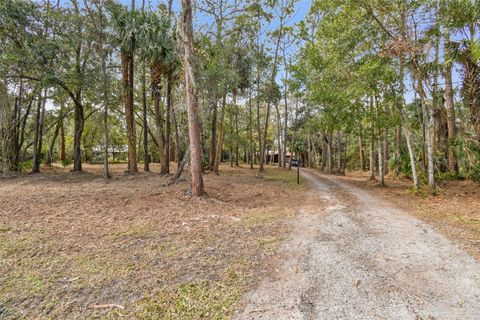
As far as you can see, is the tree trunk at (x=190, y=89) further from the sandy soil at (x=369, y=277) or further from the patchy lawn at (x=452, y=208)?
the patchy lawn at (x=452, y=208)

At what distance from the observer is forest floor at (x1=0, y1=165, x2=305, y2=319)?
2.37 meters

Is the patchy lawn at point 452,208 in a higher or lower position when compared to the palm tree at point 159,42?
lower

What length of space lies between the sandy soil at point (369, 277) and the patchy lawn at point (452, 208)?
32cm

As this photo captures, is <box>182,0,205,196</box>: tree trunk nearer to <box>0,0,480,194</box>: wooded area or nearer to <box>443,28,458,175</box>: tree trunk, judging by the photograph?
<box>0,0,480,194</box>: wooded area

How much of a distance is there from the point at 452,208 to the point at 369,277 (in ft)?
17.5

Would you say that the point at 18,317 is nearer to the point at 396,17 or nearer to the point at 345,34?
the point at 345,34

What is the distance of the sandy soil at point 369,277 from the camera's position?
Answer: 2.27m

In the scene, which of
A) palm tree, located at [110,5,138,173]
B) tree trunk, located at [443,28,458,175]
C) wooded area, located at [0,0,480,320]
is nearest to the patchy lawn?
wooded area, located at [0,0,480,320]

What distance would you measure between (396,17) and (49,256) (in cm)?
1182

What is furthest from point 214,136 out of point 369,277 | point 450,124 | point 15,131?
point 369,277

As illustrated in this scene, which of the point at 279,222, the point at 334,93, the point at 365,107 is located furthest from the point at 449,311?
the point at 365,107

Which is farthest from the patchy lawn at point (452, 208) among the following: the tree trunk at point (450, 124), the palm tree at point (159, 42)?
the palm tree at point (159, 42)

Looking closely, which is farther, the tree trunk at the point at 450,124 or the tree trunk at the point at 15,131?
the tree trunk at the point at 15,131

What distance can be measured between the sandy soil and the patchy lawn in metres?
0.32
